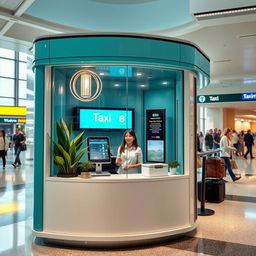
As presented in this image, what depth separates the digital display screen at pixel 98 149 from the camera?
408 centimetres

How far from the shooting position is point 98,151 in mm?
4109

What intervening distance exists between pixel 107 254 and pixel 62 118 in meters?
1.76

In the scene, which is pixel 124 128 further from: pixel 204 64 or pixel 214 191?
pixel 214 191

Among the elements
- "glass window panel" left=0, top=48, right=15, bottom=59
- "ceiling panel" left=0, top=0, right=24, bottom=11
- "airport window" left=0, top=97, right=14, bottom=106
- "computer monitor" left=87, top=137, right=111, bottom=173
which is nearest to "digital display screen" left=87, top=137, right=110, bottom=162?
"computer monitor" left=87, top=137, right=111, bottom=173

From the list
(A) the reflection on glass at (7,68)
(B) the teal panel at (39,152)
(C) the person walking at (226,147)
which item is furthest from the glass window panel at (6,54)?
(B) the teal panel at (39,152)

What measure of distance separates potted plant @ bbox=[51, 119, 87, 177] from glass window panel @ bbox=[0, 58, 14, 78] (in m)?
21.4

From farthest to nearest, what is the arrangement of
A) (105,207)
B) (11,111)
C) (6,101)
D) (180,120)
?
(6,101), (11,111), (180,120), (105,207)

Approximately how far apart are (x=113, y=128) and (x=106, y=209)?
118 centimetres

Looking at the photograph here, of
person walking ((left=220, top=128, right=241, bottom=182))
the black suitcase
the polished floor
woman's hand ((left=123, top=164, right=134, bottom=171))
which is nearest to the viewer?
the polished floor

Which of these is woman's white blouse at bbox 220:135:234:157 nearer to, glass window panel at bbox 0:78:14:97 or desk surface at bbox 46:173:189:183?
desk surface at bbox 46:173:189:183

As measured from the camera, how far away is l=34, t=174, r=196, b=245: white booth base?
12.4 feet

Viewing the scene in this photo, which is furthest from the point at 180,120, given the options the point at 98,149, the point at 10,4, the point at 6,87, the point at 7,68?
the point at 7,68

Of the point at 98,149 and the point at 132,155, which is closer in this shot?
the point at 98,149

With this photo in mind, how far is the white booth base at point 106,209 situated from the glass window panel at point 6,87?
21184mm
